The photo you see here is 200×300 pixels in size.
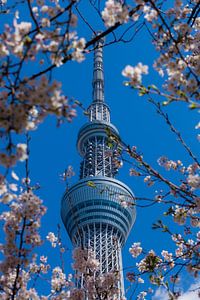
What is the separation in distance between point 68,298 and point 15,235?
76.6 inches

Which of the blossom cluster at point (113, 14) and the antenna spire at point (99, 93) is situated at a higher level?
the antenna spire at point (99, 93)

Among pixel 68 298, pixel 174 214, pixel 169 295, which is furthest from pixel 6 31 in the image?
pixel 68 298

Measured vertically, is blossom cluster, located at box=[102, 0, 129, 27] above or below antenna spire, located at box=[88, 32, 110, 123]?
below

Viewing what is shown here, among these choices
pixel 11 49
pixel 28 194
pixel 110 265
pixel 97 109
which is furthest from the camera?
pixel 97 109

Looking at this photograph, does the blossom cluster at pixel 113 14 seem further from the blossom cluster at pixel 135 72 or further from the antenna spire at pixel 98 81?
the antenna spire at pixel 98 81

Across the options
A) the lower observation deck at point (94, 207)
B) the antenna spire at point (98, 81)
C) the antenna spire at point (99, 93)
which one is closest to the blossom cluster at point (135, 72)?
the lower observation deck at point (94, 207)

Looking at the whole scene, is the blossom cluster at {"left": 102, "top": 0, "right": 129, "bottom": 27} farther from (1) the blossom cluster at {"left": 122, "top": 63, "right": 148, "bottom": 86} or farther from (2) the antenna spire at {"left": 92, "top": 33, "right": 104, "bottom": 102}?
(2) the antenna spire at {"left": 92, "top": 33, "right": 104, "bottom": 102}

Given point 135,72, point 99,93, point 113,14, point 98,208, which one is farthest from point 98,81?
point 135,72

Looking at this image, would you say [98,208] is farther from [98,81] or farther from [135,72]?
[135,72]

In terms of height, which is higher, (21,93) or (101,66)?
(101,66)

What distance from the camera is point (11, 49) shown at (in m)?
2.43

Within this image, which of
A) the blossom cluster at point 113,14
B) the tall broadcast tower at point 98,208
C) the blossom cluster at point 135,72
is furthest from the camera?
the tall broadcast tower at point 98,208

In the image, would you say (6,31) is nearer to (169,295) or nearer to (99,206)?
(169,295)

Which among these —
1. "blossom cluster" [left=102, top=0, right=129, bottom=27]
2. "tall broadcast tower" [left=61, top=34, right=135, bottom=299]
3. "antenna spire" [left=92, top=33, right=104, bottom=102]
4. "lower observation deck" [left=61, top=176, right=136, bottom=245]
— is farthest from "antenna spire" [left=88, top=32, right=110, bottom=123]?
"blossom cluster" [left=102, top=0, right=129, bottom=27]
